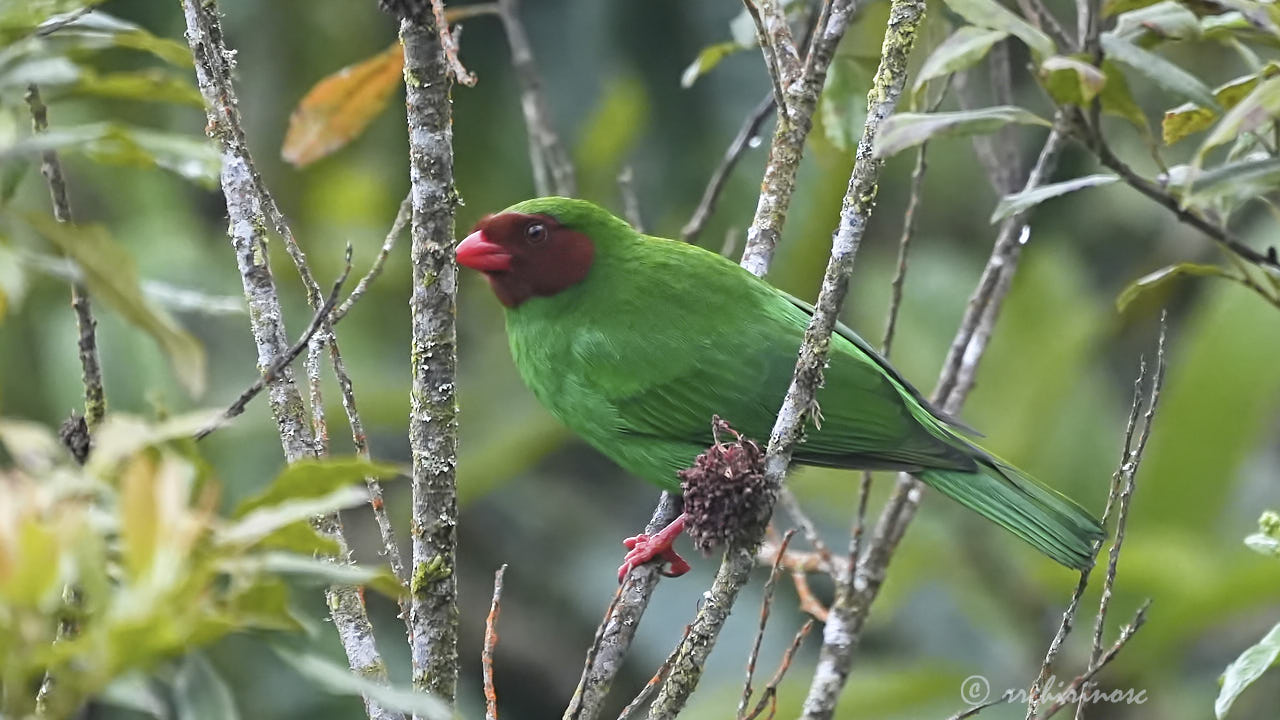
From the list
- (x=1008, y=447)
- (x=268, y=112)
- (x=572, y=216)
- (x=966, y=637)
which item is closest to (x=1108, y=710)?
(x=966, y=637)

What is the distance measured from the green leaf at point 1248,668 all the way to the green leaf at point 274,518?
170 cm

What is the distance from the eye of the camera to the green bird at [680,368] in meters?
3.83

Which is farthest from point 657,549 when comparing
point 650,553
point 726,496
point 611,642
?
point 726,496

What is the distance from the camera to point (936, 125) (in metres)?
2.16

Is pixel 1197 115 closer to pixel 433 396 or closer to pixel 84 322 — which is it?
pixel 433 396

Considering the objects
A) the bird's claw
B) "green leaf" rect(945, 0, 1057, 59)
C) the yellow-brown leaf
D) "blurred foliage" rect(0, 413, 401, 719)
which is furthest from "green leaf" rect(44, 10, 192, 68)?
the bird's claw

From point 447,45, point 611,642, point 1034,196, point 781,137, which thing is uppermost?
point 447,45

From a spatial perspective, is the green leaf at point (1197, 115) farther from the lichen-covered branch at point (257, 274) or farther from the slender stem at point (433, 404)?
the lichen-covered branch at point (257, 274)

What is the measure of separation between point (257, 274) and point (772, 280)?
391 cm

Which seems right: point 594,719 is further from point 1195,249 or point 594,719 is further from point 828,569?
point 1195,249

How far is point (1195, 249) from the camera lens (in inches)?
290

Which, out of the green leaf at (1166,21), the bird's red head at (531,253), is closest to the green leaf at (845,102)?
the bird's red head at (531,253)

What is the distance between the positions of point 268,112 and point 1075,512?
5267 mm

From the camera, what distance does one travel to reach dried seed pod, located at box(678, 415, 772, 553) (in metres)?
2.79
